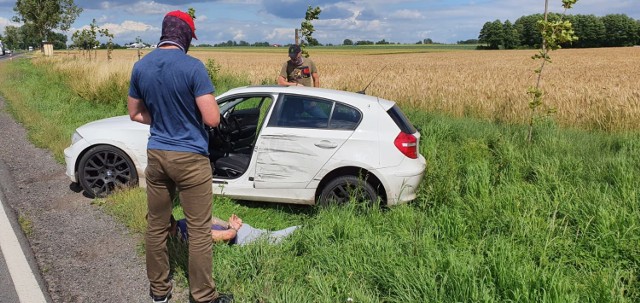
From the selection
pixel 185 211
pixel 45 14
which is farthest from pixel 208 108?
pixel 45 14

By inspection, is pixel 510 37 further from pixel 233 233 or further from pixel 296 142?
pixel 233 233

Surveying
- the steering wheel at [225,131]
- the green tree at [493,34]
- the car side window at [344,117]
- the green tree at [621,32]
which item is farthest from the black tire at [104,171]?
the green tree at [621,32]

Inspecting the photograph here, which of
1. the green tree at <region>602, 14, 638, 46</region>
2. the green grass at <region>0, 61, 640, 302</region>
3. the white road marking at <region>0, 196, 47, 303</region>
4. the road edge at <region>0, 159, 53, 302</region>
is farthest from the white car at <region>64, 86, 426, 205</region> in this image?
the green tree at <region>602, 14, 638, 46</region>

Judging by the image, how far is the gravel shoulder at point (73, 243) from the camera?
11.9 ft

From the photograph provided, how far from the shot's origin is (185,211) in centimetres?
317

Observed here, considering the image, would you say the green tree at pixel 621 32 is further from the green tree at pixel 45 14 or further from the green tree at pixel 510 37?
the green tree at pixel 45 14

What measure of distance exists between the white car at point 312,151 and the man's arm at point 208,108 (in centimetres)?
219

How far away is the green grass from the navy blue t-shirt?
3.72 feet

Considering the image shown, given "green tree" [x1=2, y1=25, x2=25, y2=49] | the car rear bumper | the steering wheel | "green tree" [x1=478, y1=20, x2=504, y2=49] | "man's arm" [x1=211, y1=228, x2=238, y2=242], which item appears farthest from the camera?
"green tree" [x1=2, y1=25, x2=25, y2=49]

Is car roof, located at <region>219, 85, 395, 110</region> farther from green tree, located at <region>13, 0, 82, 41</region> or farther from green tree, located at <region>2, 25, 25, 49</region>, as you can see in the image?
green tree, located at <region>2, 25, 25, 49</region>

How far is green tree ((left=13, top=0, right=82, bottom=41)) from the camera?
152 ft

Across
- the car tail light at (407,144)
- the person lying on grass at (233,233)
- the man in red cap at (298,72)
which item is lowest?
the person lying on grass at (233,233)

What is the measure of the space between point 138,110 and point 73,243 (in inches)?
77.6

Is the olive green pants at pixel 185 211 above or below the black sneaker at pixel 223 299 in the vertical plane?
above
